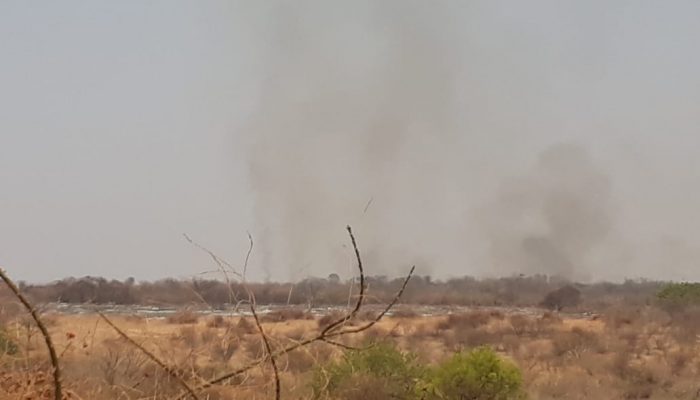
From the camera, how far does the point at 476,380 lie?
1528cm

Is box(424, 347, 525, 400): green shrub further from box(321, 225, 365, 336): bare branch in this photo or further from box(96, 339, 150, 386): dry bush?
box(321, 225, 365, 336): bare branch

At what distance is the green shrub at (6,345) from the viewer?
5.11 m

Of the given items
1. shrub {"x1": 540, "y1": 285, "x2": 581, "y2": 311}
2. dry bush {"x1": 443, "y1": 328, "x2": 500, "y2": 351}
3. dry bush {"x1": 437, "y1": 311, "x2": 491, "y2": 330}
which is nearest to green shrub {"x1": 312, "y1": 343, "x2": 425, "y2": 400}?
dry bush {"x1": 443, "y1": 328, "x2": 500, "y2": 351}

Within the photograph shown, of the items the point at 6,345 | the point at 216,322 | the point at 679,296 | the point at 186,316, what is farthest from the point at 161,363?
the point at 679,296

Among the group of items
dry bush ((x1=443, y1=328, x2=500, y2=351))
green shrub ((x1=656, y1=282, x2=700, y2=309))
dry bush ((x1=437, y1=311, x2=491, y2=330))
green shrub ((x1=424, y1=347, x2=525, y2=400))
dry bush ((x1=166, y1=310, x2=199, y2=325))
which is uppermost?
green shrub ((x1=656, y1=282, x2=700, y2=309))

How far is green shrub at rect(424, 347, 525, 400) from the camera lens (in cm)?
1505

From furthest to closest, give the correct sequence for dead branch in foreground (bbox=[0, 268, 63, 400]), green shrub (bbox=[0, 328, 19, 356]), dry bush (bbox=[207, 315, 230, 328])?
1. dry bush (bbox=[207, 315, 230, 328])
2. green shrub (bbox=[0, 328, 19, 356])
3. dead branch in foreground (bbox=[0, 268, 63, 400])

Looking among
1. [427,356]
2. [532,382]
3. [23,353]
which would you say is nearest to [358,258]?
[23,353]

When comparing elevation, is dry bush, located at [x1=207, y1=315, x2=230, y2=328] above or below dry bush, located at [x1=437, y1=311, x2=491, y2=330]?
below

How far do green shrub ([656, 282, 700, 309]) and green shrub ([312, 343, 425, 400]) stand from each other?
3174 centimetres

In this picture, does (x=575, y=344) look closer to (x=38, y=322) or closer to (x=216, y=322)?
(x=216, y=322)

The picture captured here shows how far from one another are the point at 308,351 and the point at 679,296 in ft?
148

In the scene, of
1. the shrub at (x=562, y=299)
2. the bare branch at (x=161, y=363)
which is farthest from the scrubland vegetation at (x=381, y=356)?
the shrub at (x=562, y=299)

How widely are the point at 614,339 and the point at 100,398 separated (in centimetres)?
2760
